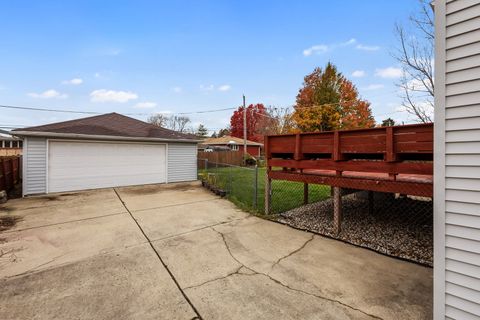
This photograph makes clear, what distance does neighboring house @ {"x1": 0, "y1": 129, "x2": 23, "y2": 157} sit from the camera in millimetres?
26178

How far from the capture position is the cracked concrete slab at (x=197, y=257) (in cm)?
307

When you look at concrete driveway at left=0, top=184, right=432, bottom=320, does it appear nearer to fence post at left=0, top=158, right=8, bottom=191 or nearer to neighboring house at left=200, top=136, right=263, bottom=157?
fence post at left=0, top=158, right=8, bottom=191

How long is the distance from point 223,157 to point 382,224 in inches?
608

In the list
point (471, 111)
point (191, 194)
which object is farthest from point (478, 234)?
point (191, 194)

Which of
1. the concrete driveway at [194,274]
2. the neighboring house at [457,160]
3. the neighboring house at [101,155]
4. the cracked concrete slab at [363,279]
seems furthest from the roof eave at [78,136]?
the neighboring house at [457,160]

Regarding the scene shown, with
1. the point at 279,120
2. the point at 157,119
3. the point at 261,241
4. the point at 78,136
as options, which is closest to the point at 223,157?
the point at 78,136

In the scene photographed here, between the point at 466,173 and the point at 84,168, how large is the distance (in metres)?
10.9

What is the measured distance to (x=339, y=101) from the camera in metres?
25.0

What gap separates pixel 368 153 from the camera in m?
4.19

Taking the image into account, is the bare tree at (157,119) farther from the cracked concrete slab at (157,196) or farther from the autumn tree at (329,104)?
the cracked concrete slab at (157,196)

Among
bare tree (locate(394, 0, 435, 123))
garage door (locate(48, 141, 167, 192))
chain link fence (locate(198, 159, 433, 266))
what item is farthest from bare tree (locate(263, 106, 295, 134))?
chain link fence (locate(198, 159, 433, 266))

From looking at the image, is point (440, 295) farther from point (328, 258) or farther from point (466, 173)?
point (328, 258)

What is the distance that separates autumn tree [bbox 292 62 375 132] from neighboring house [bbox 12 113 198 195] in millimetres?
16013

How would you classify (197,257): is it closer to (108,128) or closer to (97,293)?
(97,293)
